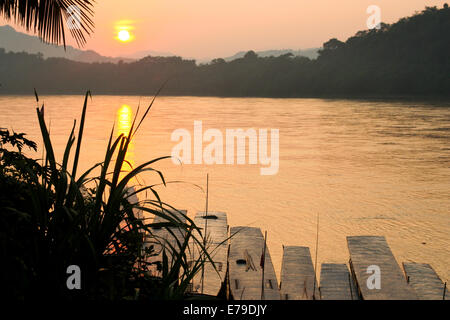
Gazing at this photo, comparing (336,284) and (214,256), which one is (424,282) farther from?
(214,256)

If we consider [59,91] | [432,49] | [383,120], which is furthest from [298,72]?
[383,120]

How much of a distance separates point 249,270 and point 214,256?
0.35 metres

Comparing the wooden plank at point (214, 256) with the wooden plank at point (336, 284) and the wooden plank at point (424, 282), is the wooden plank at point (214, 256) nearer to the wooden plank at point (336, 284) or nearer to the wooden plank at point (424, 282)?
the wooden plank at point (336, 284)

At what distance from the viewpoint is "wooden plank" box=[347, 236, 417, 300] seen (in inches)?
178

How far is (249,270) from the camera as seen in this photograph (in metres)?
5.10

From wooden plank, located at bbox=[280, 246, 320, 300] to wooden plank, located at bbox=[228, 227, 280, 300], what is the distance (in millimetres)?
121

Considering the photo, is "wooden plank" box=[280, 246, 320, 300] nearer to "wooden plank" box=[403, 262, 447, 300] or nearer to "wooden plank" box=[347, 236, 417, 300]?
"wooden plank" box=[347, 236, 417, 300]

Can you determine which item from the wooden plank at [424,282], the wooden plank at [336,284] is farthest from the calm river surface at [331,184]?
the wooden plank at [424,282]

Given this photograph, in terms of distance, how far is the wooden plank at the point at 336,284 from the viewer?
473 centimetres

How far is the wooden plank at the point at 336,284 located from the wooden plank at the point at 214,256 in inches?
32.8

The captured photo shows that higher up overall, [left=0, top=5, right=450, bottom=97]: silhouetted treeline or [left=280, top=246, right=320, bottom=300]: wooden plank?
[left=0, top=5, right=450, bottom=97]: silhouetted treeline

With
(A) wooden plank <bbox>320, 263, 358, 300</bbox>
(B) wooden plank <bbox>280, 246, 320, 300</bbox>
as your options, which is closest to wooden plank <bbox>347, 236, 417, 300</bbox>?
(A) wooden plank <bbox>320, 263, 358, 300</bbox>

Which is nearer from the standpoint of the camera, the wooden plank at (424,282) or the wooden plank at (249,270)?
the wooden plank at (249,270)
